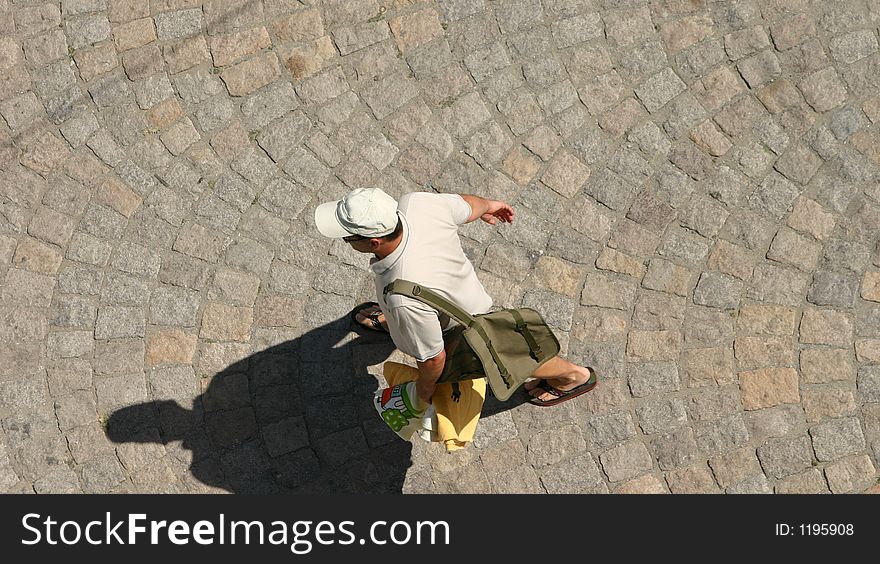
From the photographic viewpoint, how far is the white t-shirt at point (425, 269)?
16.0ft

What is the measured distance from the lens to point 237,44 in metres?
7.27

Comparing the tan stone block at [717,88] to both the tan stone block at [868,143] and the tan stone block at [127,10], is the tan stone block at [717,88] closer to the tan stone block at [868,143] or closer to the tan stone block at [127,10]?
the tan stone block at [868,143]

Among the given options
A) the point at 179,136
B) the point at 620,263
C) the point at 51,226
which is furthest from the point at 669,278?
the point at 51,226

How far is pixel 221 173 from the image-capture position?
7.10m

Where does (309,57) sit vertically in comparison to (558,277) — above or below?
above

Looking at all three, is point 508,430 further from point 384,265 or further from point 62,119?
point 62,119

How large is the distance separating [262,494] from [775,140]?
4.81 m

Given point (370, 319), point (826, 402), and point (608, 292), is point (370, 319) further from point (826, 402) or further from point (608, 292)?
point (826, 402)

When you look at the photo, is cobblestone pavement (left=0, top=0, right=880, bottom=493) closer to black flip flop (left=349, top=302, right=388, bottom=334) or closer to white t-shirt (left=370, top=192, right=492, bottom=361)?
black flip flop (left=349, top=302, right=388, bottom=334)

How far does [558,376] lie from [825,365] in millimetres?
2087

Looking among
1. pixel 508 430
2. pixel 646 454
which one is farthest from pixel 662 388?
pixel 508 430

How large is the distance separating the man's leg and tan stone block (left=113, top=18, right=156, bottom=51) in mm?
4175

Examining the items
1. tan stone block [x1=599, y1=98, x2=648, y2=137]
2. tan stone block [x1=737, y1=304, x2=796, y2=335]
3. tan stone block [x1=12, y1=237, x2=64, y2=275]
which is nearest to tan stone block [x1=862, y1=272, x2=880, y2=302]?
tan stone block [x1=737, y1=304, x2=796, y2=335]

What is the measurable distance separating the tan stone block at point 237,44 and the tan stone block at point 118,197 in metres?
1.24
